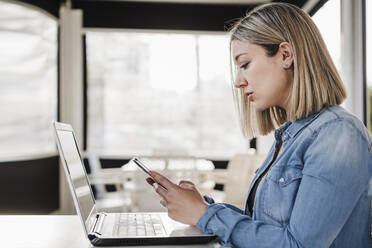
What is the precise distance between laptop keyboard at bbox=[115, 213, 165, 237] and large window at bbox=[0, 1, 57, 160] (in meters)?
3.36

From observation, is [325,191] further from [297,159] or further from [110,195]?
[110,195]

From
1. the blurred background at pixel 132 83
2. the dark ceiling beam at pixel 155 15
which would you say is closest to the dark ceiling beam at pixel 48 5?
the blurred background at pixel 132 83

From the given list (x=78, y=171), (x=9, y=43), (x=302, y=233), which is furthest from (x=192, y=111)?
(x=302, y=233)

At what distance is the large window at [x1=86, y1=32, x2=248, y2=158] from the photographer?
5.84 m

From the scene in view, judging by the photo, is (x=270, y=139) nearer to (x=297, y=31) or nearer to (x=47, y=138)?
(x=47, y=138)

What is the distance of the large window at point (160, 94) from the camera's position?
19.1 ft

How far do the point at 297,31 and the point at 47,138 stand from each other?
447 cm

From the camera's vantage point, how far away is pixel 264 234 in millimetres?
792

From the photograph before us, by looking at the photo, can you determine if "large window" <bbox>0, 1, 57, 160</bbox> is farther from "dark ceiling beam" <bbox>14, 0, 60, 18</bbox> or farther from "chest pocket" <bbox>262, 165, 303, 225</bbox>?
"chest pocket" <bbox>262, 165, 303, 225</bbox>

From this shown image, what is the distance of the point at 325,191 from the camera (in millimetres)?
728

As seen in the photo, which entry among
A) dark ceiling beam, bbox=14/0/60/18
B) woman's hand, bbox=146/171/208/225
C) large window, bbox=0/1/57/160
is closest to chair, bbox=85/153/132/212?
large window, bbox=0/1/57/160

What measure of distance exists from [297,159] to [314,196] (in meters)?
0.12

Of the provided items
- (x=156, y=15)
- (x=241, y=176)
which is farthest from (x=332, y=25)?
(x=156, y=15)

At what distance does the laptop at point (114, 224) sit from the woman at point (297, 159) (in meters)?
0.06
